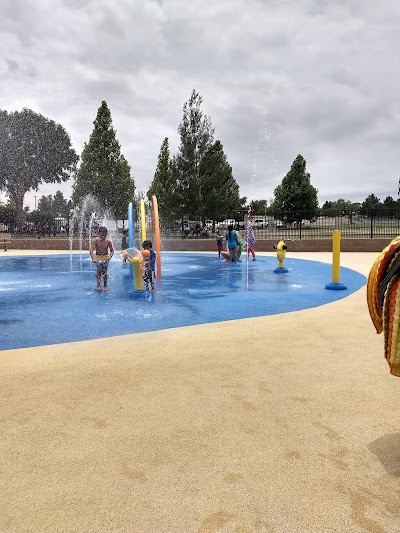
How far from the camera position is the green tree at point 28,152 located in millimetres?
51344

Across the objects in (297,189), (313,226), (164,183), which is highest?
(164,183)

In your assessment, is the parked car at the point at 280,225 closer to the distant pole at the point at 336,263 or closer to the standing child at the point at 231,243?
the standing child at the point at 231,243

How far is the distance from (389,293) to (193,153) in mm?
34742

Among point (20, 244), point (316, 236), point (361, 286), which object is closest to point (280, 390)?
point (361, 286)

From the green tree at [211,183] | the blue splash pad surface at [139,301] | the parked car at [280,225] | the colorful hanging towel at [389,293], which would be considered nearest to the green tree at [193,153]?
the green tree at [211,183]

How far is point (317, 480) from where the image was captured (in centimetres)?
230

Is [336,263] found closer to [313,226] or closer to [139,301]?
[139,301]

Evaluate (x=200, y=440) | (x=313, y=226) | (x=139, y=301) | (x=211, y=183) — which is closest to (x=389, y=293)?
(x=200, y=440)

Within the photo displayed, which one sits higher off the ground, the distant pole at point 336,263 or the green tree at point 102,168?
the green tree at point 102,168

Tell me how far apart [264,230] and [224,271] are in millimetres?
13524

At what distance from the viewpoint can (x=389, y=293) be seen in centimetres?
213

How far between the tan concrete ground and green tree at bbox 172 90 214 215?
1239 inches

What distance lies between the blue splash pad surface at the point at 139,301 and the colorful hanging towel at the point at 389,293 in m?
4.21

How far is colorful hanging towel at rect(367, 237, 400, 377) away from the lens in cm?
208
